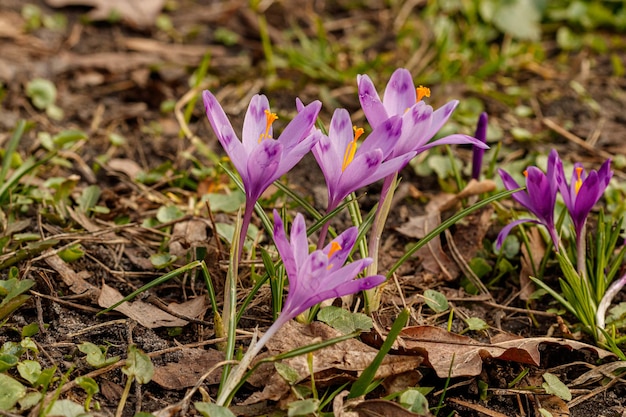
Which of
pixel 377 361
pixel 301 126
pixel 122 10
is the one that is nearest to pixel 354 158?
pixel 301 126

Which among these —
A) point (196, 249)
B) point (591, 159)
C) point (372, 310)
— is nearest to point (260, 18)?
point (591, 159)

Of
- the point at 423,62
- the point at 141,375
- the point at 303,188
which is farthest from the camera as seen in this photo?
the point at 423,62

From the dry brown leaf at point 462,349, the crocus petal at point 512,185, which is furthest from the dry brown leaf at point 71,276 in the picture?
the crocus petal at point 512,185

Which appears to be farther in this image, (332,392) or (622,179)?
(622,179)

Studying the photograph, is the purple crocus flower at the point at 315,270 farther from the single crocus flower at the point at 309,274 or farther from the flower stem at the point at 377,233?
the flower stem at the point at 377,233

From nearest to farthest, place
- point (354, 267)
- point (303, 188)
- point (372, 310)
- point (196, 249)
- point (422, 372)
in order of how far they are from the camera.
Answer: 1. point (354, 267)
2. point (422, 372)
3. point (372, 310)
4. point (196, 249)
5. point (303, 188)

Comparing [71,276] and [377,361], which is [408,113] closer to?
[377,361]

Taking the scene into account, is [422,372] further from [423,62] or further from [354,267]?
[423,62]
